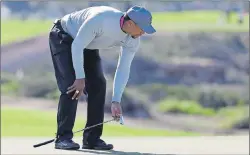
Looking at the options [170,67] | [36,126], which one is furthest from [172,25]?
[36,126]

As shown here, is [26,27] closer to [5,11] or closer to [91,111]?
[5,11]

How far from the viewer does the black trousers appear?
19.6 ft

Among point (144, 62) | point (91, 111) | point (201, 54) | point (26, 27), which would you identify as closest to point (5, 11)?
point (26, 27)

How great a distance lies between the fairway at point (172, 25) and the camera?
34.1ft

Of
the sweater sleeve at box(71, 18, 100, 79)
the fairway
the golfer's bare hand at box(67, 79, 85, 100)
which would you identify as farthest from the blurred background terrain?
the sweater sleeve at box(71, 18, 100, 79)

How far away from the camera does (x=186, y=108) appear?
35.1ft

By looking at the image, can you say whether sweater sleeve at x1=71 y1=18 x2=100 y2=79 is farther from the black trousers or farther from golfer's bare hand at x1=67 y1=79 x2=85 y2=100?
the black trousers

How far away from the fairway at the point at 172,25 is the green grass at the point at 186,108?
985mm

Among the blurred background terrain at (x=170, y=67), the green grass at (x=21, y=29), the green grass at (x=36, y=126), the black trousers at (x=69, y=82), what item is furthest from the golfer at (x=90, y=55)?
the green grass at (x=21, y=29)

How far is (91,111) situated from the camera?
625cm

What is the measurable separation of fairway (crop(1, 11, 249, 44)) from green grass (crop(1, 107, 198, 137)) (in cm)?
97

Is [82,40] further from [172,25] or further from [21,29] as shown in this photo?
[172,25]

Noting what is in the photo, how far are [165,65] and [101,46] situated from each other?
16.5 feet

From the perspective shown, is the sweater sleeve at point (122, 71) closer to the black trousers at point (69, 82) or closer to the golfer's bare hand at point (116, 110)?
the golfer's bare hand at point (116, 110)
